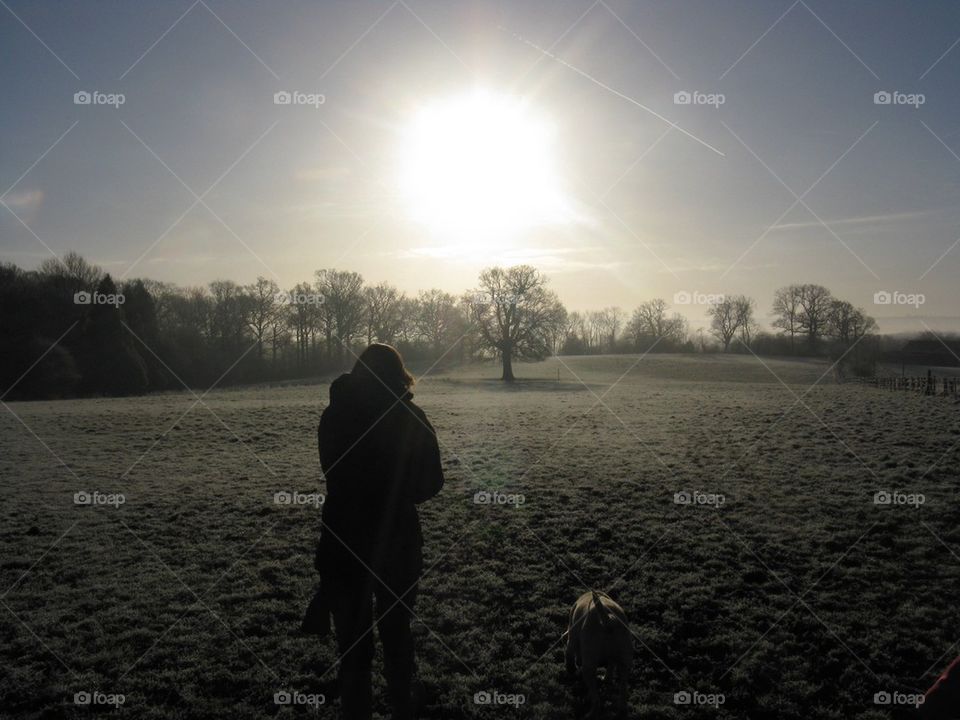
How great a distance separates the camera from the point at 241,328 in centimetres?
5128

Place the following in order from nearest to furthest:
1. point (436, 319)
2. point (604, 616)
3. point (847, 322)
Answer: point (604, 616), point (436, 319), point (847, 322)

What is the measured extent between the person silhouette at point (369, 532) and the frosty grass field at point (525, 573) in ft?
2.82

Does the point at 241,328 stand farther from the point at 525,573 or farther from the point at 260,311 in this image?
the point at 525,573

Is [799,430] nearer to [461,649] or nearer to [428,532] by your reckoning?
[428,532]

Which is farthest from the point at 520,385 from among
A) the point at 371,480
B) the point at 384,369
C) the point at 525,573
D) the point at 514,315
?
the point at 371,480

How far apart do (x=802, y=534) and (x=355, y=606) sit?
23.7 feet

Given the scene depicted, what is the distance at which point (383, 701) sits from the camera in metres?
4.69

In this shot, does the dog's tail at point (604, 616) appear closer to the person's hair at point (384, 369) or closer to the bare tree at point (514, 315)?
the person's hair at point (384, 369)

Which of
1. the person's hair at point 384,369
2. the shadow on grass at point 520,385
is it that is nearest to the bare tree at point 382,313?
the shadow on grass at point 520,385

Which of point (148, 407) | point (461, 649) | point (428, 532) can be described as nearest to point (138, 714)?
point (461, 649)

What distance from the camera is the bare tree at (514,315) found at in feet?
159

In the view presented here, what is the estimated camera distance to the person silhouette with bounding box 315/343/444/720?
4008mm

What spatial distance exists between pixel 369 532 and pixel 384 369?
115 cm

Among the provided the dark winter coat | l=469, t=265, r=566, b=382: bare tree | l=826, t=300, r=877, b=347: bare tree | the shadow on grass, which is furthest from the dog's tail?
l=826, t=300, r=877, b=347: bare tree
